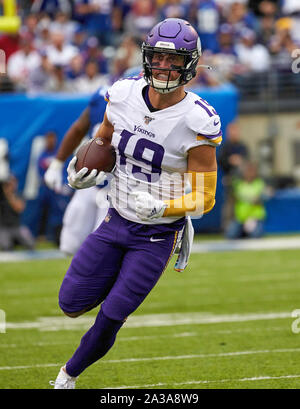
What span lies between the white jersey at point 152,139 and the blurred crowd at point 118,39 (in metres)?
7.24

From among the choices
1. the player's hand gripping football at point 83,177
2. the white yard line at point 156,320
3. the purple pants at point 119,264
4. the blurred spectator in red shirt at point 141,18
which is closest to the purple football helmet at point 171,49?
the player's hand gripping football at point 83,177

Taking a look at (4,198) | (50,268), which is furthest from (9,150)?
(50,268)

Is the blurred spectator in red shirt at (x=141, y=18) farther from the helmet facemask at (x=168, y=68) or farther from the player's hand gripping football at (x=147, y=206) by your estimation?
the player's hand gripping football at (x=147, y=206)

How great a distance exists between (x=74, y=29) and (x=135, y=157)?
9561mm

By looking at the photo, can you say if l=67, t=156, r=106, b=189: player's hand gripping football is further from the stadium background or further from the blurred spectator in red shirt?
the blurred spectator in red shirt

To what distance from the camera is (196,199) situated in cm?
410

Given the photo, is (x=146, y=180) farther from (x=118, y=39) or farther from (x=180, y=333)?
(x=118, y=39)

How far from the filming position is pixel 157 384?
185 inches

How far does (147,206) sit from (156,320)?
9.85ft

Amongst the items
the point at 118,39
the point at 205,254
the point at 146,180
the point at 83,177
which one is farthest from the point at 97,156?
the point at 118,39

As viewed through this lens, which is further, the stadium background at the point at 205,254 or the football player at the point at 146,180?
the stadium background at the point at 205,254

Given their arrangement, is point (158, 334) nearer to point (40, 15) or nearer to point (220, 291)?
point (220, 291)

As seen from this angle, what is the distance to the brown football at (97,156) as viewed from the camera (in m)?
4.32

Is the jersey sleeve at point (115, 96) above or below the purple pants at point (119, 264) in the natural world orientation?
above
